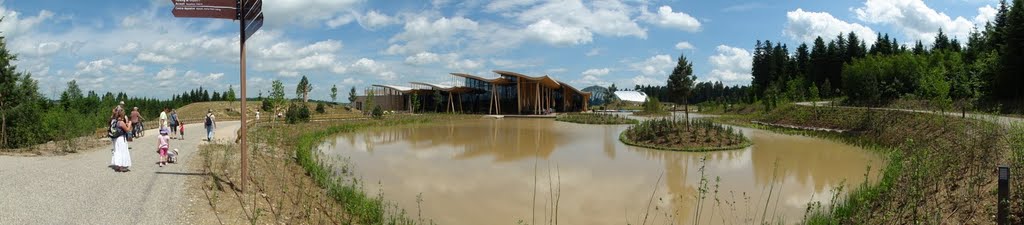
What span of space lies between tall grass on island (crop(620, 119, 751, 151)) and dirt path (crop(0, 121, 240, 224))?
54.0 feet

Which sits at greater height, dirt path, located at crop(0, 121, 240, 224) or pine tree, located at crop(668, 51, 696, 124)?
pine tree, located at crop(668, 51, 696, 124)

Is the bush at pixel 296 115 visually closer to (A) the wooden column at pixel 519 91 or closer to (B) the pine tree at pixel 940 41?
(A) the wooden column at pixel 519 91

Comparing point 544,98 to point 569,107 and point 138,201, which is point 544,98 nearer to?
point 569,107

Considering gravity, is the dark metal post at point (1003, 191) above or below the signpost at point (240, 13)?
below

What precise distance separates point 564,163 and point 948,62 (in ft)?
143

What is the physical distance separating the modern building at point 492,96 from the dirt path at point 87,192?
1773 inches

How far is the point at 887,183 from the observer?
9.21 meters

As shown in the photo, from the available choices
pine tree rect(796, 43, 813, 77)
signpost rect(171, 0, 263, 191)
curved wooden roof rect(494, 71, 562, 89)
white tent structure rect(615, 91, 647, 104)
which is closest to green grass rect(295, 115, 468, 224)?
signpost rect(171, 0, 263, 191)

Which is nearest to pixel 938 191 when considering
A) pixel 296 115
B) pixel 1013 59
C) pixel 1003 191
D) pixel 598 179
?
pixel 1003 191

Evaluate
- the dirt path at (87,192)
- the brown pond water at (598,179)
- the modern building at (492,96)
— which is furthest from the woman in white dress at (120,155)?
the modern building at (492,96)

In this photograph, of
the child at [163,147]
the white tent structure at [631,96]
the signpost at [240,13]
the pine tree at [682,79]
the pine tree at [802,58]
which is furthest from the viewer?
the white tent structure at [631,96]

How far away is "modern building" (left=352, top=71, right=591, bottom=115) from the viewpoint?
187ft

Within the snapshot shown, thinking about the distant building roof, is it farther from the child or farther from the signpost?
the signpost

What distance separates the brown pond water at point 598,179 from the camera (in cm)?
939
